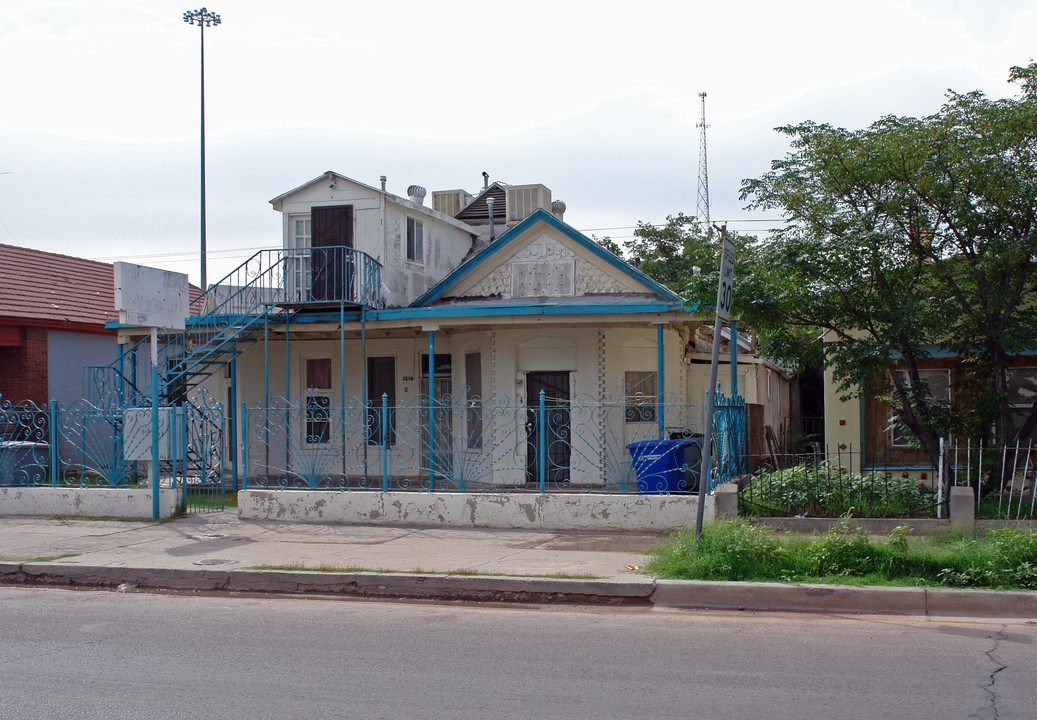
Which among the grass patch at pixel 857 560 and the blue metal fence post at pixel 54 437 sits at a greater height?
the blue metal fence post at pixel 54 437

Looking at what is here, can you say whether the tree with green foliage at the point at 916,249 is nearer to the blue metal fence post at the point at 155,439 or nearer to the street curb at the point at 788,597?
the street curb at the point at 788,597

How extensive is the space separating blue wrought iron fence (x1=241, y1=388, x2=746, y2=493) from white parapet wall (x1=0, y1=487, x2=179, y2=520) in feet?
4.65

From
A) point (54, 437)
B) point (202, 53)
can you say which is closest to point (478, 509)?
point (54, 437)

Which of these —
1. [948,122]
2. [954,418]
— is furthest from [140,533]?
[948,122]

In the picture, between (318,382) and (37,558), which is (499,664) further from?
(318,382)

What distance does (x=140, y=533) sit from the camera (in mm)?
11953

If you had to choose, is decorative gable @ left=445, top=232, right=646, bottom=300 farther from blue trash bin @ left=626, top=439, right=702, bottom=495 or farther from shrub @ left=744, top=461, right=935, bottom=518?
shrub @ left=744, top=461, right=935, bottom=518

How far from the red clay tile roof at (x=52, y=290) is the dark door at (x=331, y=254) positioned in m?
6.52

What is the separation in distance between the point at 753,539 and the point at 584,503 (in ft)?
10.6

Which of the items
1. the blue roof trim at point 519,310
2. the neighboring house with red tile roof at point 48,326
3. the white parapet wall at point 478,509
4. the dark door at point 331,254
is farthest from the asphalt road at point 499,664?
the neighboring house with red tile roof at point 48,326

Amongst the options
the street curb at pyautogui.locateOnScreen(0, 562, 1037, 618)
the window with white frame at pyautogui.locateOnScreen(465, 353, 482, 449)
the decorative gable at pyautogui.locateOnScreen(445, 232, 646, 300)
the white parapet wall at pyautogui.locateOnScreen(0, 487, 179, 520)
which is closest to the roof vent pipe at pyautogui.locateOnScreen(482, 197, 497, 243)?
the decorative gable at pyautogui.locateOnScreen(445, 232, 646, 300)

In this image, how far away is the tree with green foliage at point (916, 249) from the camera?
12.0 meters

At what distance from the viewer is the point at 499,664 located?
6230 mm

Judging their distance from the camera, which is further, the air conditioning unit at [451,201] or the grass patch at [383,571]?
the air conditioning unit at [451,201]
